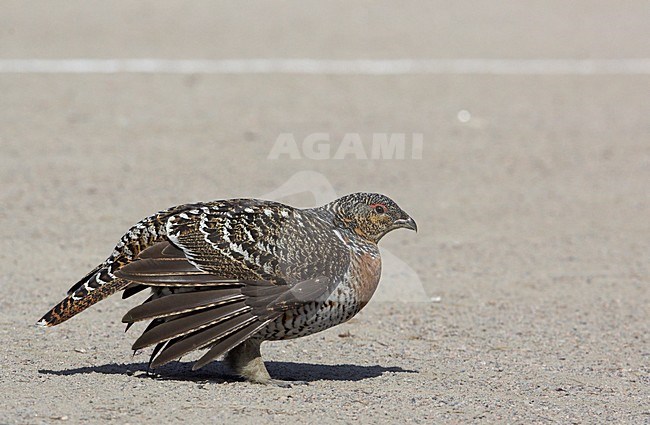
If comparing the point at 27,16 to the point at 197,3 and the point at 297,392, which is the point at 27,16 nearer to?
the point at 197,3

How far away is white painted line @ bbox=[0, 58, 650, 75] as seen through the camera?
16.6 meters

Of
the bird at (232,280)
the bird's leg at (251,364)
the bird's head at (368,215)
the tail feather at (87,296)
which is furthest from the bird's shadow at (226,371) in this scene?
the bird's head at (368,215)

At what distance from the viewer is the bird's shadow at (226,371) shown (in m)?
6.61

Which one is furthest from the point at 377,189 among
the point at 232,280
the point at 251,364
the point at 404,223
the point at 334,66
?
the point at 232,280

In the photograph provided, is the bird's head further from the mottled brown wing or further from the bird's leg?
the bird's leg

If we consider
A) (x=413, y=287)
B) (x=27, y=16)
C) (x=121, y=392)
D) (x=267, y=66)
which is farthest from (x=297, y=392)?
(x=27, y=16)

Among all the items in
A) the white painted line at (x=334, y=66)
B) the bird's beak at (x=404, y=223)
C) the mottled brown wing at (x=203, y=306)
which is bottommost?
the mottled brown wing at (x=203, y=306)

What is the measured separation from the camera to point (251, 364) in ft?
21.2

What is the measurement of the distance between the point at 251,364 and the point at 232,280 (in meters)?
0.62

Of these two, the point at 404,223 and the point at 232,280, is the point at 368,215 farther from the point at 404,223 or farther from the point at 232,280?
the point at 232,280

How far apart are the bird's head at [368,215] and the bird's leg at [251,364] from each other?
0.87 metres

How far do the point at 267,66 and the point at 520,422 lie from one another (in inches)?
467

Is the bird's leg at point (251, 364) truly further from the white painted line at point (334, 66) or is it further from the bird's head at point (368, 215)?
the white painted line at point (334, 66)

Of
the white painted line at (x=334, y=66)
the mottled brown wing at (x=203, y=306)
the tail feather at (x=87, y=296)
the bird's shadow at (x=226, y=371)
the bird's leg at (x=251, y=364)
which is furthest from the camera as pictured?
the white painted line at (x=334, y=66)
